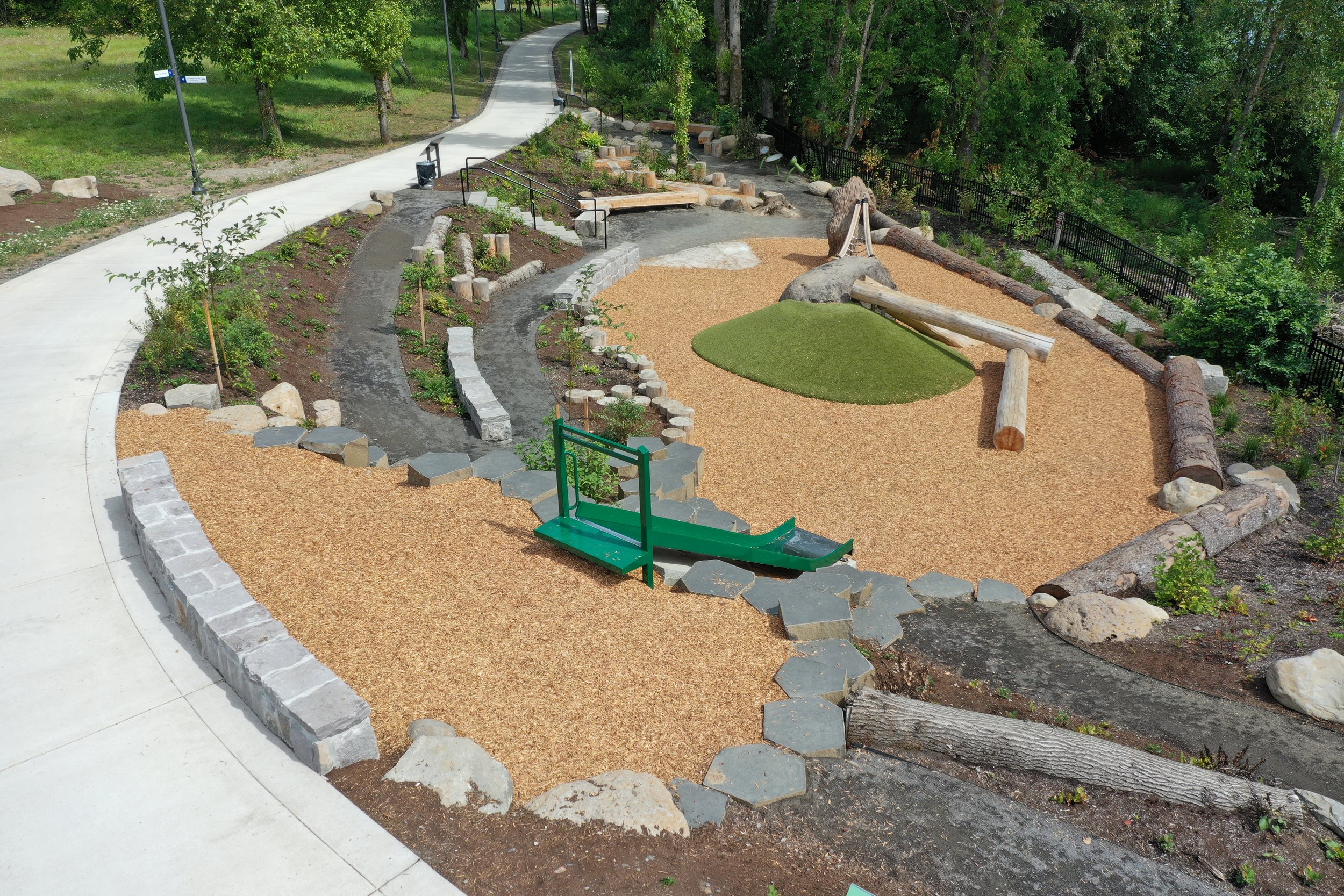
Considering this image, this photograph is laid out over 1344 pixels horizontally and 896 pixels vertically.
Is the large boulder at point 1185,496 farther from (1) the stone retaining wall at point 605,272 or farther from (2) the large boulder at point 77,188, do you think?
(2) the large boulder at point 77,188

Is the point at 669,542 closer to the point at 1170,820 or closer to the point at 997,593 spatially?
the point at 997,593

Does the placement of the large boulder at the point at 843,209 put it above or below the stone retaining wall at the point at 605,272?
above

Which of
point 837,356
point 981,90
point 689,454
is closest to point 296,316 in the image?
point 689,454

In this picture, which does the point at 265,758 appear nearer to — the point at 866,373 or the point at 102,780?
the point at 102,780

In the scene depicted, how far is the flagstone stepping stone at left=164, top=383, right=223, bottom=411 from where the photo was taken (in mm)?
9031

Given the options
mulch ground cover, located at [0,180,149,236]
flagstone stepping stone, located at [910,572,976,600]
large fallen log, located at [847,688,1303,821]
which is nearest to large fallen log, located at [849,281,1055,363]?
flagstone stepping stone, located at [910,572,976,600]

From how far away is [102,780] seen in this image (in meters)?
4.68

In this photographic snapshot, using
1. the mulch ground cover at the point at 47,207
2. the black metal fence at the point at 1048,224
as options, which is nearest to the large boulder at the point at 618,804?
the black metal fence at the point at 1048,224

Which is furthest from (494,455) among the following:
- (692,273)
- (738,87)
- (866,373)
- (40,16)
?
(40,16)

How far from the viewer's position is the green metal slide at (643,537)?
262 inches

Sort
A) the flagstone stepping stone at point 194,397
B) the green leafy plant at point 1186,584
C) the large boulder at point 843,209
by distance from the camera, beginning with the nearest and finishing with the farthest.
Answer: the green leafy plant at point 1186,584 < the flagstone stepping stone at point 194,397 < the large boulder at point 843,209

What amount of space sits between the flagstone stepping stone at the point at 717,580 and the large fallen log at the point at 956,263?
11436mm

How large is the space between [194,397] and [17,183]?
12.3m

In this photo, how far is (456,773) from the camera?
4.70m
